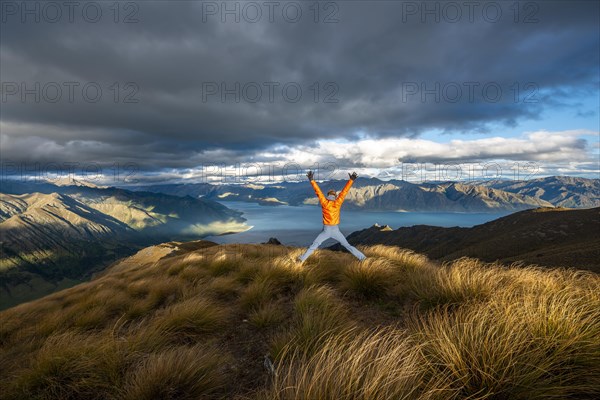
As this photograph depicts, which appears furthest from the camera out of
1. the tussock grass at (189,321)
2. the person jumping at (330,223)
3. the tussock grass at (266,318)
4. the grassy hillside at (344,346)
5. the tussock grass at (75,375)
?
the person jumping at (330,223)

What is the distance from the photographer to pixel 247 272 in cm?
915

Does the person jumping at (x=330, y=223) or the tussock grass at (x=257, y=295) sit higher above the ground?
the person jumping at (x=330, y=223)

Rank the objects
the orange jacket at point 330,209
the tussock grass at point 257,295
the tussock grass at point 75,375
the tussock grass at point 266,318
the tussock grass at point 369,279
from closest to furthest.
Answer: the tussock grass at point 75,375 → the tussock grass at point 266,318 → the tussock grass at point 257,295 → the tussock grass at point 369,279 → the orange jacket at point 330,209

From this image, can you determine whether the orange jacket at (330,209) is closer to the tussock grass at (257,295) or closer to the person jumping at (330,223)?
the person jumping at (330,223)

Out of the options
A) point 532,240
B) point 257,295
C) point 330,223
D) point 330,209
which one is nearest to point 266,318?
point 257,295

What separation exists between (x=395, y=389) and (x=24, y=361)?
24.5 ft

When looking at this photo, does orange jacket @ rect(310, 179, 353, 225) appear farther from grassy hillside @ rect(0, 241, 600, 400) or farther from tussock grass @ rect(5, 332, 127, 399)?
tussock grass @ rect(5, 332, 127, 399)

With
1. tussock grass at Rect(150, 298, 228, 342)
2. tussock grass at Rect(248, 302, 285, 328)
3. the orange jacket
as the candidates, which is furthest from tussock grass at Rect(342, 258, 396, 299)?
tussock grass at Rect(150, 298, 228, 342)

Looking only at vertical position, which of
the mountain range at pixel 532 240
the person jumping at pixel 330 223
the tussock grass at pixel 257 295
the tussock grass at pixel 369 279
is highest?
the person jumping at pixel 330 223

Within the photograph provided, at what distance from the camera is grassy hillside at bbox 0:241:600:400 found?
2617mm

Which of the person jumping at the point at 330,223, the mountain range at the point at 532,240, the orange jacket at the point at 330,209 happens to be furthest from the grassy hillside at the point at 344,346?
the mountain range at the point at 532,240

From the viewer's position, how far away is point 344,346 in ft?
11.2

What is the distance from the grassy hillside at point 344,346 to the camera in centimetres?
262

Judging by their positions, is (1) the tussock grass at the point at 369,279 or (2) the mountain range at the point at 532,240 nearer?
(1) the tussock grass at the point at 369,279
